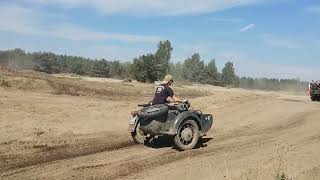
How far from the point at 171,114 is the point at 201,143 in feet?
5.06

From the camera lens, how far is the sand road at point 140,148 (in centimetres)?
1005

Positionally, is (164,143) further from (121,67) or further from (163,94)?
(121,67)

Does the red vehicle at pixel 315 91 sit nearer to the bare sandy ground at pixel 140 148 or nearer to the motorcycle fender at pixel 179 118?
the bare sandy ground at pixel 140 148

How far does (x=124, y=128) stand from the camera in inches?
615

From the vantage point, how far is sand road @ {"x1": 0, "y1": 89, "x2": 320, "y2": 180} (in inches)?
396

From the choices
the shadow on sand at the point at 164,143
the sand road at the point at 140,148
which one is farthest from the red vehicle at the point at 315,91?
the shadow on sand at the point at 164,143

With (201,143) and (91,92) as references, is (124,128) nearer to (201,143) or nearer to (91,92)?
(201,143)

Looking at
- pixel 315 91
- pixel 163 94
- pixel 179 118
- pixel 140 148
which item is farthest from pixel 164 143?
pixel 315 91

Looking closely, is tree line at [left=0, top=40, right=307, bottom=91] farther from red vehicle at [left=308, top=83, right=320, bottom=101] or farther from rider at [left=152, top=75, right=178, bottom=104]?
rider at [left=152, top=75, right=178, bottom=104]

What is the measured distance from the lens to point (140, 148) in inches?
494

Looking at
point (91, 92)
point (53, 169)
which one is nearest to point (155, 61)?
point (91, 92)

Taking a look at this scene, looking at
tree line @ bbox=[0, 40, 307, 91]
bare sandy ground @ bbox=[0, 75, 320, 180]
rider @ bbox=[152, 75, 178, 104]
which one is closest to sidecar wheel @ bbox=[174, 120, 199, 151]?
bare sandy ground @ bbox=[0, 75, 320, 180]

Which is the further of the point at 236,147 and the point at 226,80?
the point at 226,80

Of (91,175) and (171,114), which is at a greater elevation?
(171,114)
